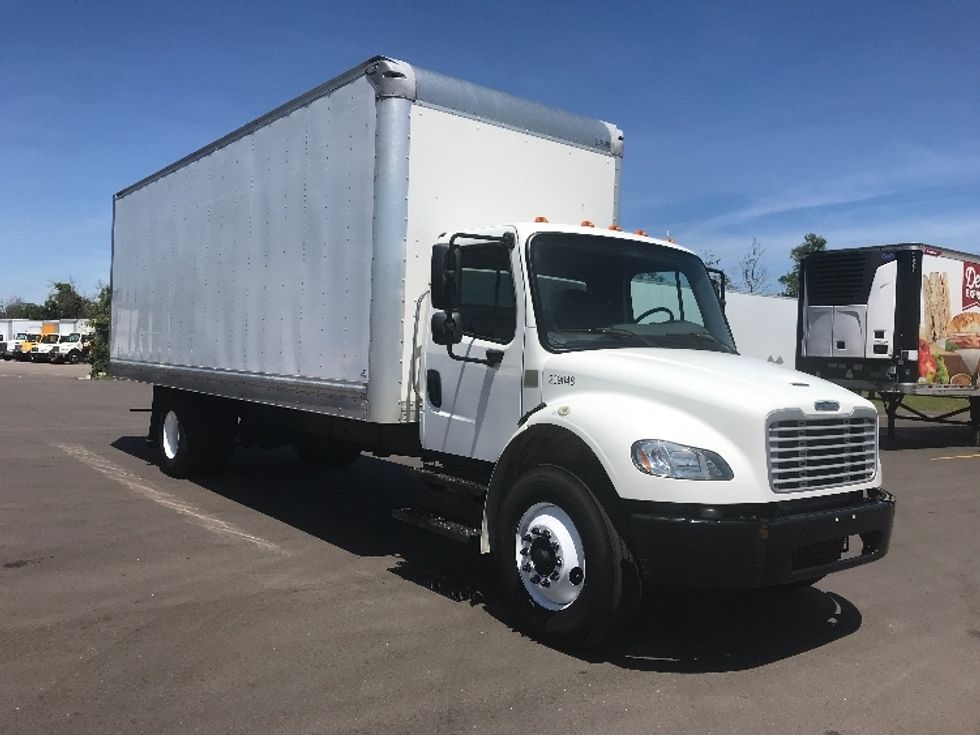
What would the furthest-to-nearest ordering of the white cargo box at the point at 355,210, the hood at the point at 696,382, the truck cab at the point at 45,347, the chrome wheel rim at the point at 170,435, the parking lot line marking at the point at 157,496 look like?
the truck cab at the point at 45,347, the chrome wheel rim at the point at 170,435, the parking lot line marking at the point at 157,496, the white cargo box at the point at 355,210, the hood at the point at 696,382

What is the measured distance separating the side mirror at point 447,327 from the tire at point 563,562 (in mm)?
1077

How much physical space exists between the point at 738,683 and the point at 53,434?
1336 cm

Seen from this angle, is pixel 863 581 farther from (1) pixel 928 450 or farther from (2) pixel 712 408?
(1) pixel 928 450

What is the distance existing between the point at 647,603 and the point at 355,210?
3482mm

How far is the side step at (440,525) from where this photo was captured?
530 centimetres

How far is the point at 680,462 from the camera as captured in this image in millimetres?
4211

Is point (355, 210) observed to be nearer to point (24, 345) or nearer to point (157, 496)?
point (157, 496)

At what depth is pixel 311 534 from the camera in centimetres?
741

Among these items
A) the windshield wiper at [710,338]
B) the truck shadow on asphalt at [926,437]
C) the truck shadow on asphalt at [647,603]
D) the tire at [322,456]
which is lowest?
the truck shadow on asphalt at [647,603]

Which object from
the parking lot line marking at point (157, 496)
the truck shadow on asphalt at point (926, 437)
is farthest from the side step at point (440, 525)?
→ the truck shadow on asphalt at point (926, 437)

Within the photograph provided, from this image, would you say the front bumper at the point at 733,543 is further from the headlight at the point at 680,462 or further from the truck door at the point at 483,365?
the truck door at the point at 483,365

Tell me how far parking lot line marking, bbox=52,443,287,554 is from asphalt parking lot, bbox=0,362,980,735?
0.05 meters

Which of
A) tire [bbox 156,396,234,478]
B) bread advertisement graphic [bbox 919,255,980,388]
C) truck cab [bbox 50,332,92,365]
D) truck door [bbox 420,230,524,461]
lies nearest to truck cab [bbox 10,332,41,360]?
truck cab [bbox 50,332,92,365]

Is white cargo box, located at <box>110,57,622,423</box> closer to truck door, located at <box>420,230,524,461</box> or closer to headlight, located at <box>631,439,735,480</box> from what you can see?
truck door, located at <box>420,230,524,461</box>
